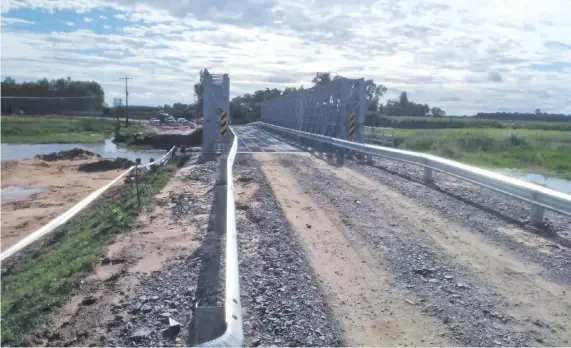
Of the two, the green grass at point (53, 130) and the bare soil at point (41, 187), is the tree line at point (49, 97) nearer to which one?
the green grass at point (53, 130)

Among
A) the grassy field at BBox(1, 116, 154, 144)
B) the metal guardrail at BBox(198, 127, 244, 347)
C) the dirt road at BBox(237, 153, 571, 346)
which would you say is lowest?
the grassy field at BBox(1, 116, 154, 144)

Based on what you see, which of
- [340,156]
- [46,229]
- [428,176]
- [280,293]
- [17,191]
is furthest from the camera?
[17,191]

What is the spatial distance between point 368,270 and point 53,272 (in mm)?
5751

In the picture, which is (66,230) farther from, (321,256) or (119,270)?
(321,256)

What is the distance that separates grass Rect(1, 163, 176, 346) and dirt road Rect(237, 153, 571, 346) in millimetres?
2783

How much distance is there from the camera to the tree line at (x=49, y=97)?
50.1 meters

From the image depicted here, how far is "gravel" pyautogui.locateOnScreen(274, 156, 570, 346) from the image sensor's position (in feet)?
18.4

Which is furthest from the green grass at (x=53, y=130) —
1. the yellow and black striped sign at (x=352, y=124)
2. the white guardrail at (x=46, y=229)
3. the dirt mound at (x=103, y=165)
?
the white guardrail at (x=46, y=229)

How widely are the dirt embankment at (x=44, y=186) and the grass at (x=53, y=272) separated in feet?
10.5

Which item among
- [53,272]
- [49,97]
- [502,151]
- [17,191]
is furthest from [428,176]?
[49,97]

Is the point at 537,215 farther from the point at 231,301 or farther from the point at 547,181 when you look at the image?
the point at 547,181

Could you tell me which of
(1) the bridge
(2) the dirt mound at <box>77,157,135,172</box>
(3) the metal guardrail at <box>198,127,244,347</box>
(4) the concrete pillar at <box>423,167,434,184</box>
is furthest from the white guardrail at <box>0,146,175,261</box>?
(2) the dirt mound at <box>77,157,135,172</box>

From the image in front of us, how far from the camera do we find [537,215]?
10.1 m

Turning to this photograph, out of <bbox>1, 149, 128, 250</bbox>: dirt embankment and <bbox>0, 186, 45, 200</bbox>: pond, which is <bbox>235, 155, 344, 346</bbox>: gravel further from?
<bbox>0, 186, 45, 200</bbox>: pond
